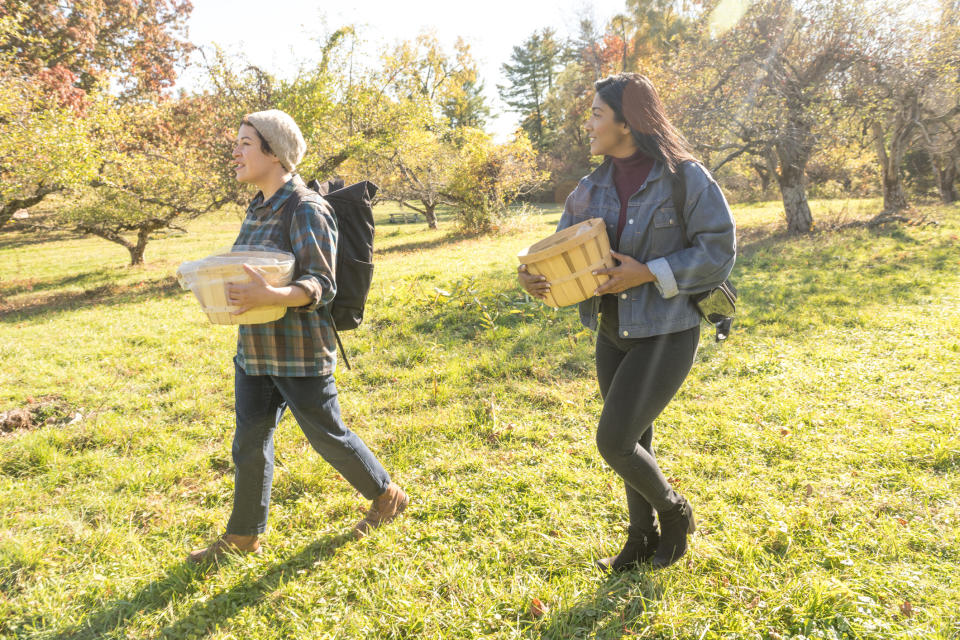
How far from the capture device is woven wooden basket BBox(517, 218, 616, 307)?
1.96 metres

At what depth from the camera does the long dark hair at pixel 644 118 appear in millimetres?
2039

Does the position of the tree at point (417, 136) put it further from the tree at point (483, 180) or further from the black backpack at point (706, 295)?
the black backpack at point (706, 295)

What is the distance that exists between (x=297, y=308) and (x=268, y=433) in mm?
753

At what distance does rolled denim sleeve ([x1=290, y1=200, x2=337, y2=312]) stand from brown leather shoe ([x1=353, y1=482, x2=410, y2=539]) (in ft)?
4.15

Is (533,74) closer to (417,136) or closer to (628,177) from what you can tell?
(417,136)

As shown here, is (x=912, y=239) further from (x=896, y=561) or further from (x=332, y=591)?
(x=332, y=591)

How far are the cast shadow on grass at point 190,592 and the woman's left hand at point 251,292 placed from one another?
1480 mm

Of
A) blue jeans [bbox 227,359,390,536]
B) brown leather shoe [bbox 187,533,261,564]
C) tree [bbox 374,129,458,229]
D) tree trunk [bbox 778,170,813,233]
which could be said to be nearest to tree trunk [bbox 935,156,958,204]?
tree trunk [bbox 778,170,813,233]

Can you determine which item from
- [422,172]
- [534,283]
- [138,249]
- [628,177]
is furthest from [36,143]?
[422,172]

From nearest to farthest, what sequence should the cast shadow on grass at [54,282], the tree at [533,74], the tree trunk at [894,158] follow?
the tree trunk at [894,158], the cast shadow on grass at [54,282], the tree at [533,74]

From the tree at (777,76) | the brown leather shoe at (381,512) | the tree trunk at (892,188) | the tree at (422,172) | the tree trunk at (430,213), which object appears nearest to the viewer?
the brown leather shoe at (381,512)

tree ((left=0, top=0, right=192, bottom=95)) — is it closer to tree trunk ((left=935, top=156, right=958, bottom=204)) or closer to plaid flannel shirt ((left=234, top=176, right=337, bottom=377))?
plaid flannel shirt ((left=234, top=176, right=337, bottom=377))

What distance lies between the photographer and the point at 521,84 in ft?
146

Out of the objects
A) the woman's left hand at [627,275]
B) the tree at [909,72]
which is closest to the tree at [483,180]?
the tree at [909,72]
